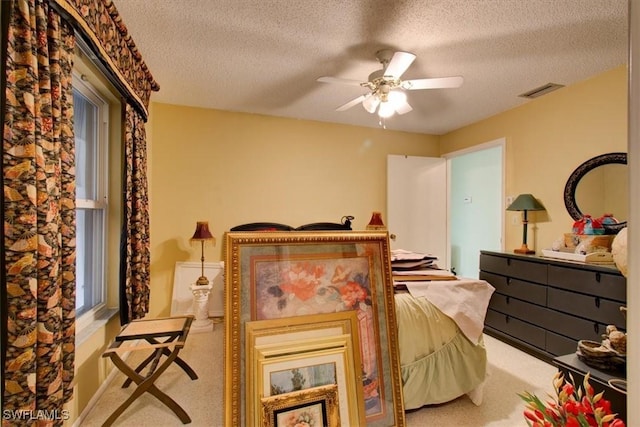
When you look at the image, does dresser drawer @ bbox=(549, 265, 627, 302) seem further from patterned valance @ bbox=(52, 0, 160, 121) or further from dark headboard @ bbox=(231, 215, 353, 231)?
patterned valance @ bbox=(52, 0, 160, 121)

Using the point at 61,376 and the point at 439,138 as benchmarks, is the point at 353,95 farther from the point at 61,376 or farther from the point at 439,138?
the point at 61,376

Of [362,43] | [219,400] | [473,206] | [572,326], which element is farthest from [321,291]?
[473,206]

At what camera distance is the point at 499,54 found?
2385 mm

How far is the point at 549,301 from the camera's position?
2.61 metres

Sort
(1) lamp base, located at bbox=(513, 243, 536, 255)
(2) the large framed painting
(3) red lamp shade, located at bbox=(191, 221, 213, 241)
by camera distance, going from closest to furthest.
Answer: (2) the large framed painting, (1) lamp base, located at bbox=(513, 243, 536, 255), (3) red lamp shade, located at bbox=(191, 221, 213, 241)

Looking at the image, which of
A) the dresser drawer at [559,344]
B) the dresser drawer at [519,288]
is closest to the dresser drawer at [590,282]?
the dresser drawer at [519,288]

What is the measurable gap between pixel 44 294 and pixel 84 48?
4.21 feet

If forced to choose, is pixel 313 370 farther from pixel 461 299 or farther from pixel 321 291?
pixel 461 299

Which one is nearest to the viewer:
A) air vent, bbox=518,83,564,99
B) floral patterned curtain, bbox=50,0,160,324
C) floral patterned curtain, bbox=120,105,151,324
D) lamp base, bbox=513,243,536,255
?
floral patterned curtain, bbox=50,0,160,324

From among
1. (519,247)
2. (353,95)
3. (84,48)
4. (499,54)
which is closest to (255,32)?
(84,48)

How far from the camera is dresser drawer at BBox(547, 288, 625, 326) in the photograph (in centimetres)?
216

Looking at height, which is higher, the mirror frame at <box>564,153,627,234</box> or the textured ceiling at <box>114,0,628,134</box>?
the textured ceiling at <box>114,0,628,134</box>

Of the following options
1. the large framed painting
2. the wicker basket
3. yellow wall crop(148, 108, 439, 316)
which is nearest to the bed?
the large framed painting

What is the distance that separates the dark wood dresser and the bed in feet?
3.23
